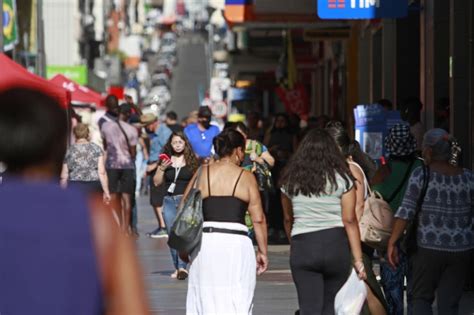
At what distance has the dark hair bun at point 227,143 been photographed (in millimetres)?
10680

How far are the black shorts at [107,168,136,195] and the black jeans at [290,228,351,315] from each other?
37.5 feet

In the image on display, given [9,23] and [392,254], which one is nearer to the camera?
[392,254]

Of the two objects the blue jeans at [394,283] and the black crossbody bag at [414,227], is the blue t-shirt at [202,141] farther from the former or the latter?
the black crossbody bag at [414,227]

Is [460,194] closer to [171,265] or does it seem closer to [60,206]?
[60,206]

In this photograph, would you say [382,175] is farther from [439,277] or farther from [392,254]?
[439,277]

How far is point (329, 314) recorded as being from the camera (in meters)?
9.65

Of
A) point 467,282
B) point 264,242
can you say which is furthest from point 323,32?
point 264,242

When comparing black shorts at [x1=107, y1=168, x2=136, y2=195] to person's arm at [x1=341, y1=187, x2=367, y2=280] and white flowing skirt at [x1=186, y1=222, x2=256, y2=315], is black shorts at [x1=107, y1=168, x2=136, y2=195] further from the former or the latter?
person's arm at [x1=341, y1=187, x2=367, y2=280]

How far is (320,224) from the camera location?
9.62 meters

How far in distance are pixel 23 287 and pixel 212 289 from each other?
19.8ft

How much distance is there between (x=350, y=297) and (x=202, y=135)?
34.0 ft

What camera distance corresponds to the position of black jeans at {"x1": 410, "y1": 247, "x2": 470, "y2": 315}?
31.8 feet

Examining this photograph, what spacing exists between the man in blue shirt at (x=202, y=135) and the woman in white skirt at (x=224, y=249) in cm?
960

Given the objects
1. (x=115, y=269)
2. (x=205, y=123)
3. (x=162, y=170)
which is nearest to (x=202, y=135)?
(x=205, y=123)
